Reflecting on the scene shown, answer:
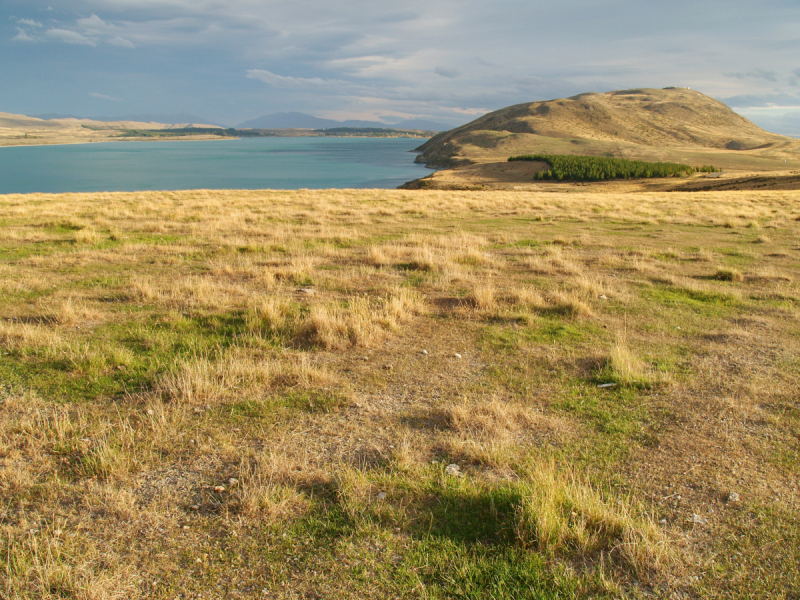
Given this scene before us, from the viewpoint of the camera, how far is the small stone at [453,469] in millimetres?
3910

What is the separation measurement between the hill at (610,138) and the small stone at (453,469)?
117 metres

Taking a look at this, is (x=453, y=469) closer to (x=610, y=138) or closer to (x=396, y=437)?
(x=396, y=437)

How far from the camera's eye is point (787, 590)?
2.86 m

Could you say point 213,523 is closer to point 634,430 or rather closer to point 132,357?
point 132,357

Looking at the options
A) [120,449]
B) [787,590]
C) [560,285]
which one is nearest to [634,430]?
[787,590]

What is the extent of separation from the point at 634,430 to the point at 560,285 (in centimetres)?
596

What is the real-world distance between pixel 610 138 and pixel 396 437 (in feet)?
595

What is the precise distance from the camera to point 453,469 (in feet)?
13.1

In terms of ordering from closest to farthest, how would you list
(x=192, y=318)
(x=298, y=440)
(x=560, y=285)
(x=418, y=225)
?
(x=298, y=440) → (x=192, y=318) → (x=560, y=285) → (x=418, y=225)

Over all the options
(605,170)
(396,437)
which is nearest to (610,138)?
(605,170)

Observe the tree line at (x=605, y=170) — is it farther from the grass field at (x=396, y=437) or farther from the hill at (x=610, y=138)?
the grass field at (x=396, y=437)

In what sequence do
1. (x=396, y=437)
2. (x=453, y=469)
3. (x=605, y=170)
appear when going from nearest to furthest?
(x=453, y=469), (x=396, y=437), (x=605, y=170)

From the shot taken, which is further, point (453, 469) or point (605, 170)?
point (605, 170)

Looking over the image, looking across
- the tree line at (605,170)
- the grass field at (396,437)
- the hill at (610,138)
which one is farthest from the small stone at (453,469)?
the hill at (610,138)
